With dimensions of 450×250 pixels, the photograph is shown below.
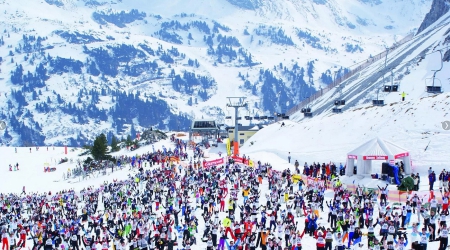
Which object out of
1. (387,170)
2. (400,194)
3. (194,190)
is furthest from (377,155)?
(194,190)

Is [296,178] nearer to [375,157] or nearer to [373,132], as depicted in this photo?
[375,157]

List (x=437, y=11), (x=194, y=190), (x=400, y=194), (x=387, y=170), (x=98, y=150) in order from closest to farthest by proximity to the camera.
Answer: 1. (x=400, y=194)
2. (x=194, y=190)
3. (x=387, y=170)
4. (x=98, y=150)
5. (x=437, y=11)

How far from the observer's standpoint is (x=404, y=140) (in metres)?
49.0

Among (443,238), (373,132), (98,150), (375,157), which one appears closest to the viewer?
(443,238)

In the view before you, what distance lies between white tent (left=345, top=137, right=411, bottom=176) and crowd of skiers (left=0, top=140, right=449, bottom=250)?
8.07ft

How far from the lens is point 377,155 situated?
42125mm

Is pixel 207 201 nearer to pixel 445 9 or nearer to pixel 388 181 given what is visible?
pixel 388 181

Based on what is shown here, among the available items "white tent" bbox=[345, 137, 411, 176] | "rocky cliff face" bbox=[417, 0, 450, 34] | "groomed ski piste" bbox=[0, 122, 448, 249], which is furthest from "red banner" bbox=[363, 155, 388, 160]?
"rocky cliff face" bbox=[417, 0, 450, 34]

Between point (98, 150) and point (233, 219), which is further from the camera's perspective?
point (98, 150)

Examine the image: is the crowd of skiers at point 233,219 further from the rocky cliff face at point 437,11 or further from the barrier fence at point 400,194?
the rocky cliff face at point 437,11

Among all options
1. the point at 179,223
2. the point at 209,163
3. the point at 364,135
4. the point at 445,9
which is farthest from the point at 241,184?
the point at 445,9

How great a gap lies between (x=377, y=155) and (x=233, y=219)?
53.6 feet

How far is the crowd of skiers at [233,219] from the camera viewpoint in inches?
1020

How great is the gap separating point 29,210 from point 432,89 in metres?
40.3
